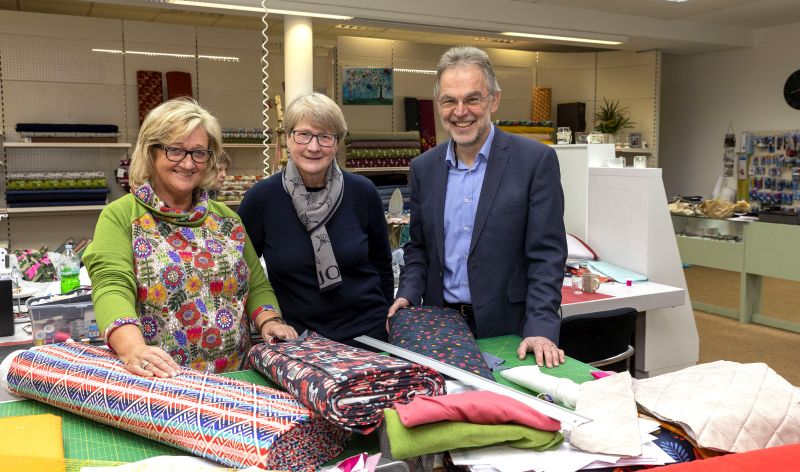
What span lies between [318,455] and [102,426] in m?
0.48

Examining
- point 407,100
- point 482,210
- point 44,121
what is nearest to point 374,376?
point 482,210

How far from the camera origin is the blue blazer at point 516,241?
6.84 ft

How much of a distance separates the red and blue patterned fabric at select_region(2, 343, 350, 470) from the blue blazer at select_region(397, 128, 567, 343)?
0.89 m

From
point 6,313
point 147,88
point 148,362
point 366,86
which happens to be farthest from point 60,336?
point 366,86

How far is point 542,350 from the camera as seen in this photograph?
191cm

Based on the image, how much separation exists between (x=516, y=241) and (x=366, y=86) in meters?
5.98

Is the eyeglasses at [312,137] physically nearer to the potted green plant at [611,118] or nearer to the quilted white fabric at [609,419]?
the quilted white fabric at [609,419]

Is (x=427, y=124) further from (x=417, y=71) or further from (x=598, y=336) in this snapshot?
(x=598, y=336)

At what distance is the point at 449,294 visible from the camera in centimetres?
224

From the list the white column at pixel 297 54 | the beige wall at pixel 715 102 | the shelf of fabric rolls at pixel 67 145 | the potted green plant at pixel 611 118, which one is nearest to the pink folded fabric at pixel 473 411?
the white column at pixel 297 54

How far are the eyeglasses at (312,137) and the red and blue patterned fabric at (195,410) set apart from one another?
2.61 ft

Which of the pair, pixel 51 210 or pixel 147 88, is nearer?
pixel 51 210

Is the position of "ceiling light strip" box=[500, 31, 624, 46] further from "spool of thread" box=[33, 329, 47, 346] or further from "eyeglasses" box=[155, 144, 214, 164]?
"eyeglasses" box=[155, 144, 214, 164]

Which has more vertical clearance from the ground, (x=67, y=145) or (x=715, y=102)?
(x=715, y=102)
